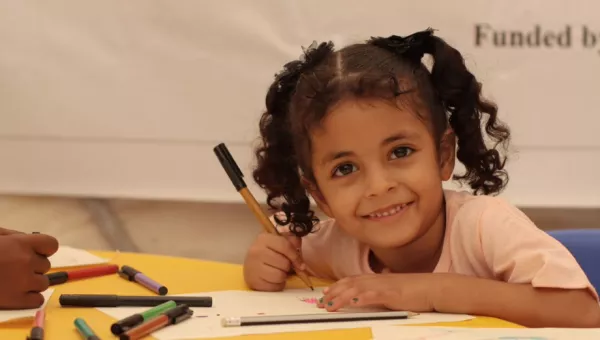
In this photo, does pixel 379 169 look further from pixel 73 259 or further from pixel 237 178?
pixel 73 259

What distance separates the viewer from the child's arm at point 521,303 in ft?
2.78

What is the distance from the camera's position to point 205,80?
5.38 ft

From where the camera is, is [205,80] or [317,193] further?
[205,80]

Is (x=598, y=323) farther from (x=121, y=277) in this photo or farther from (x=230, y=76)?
(x=230, y=76)

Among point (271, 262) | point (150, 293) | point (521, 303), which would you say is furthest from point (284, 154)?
point (521, 303)

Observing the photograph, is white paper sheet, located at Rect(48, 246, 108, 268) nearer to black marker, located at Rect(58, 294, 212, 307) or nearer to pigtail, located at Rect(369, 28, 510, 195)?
black marker, located at Rect(58, 294, 212, 307)

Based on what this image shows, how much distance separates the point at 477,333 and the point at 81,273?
0.54m

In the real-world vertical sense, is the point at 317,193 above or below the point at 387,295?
above

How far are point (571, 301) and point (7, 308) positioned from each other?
1.96ft

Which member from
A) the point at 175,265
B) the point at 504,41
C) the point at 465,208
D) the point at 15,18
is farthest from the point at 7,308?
the point at 504,41

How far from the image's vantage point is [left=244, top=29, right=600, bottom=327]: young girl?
0.86m

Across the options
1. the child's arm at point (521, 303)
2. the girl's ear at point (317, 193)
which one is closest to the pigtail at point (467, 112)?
the girl's ear at point (317, 193)

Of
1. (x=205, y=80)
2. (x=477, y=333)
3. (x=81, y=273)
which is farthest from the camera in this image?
(x=205, y=80)

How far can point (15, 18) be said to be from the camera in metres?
1.67
